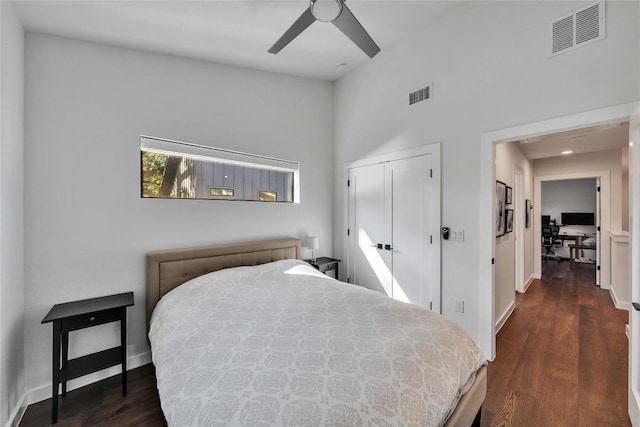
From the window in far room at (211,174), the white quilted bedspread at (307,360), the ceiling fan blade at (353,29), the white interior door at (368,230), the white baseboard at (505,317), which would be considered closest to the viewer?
the white quilted bedspread at (307,360)

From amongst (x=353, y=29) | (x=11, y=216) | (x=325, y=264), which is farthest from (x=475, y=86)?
(x=11, y=216)

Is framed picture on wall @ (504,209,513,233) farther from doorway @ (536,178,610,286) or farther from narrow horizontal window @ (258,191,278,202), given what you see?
doorway @ (536,178,610,286)

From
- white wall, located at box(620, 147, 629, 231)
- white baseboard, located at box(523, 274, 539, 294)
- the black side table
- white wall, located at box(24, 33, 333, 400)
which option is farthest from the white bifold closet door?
white wall, located at box(620, 147, 629, 231)

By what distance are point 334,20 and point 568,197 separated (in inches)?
381

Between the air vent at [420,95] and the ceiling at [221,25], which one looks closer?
the ceiling at [221,25]

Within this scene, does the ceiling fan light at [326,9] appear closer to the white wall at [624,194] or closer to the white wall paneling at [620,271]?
the white wall paneling at [620,271]

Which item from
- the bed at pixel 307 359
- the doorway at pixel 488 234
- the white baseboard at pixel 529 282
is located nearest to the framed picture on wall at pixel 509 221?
the doorway at pixel 488 234

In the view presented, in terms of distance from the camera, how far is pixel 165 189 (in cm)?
268

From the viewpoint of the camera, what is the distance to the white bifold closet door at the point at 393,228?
9.34 ft

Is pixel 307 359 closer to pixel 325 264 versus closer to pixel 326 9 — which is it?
pixel 326 9

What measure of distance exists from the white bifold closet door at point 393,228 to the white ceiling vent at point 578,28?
1.24 m

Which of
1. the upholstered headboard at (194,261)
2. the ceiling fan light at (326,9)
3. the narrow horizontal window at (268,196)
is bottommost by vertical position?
the upholstered headboard at (194,261)

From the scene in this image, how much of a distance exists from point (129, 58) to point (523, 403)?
4.48 meters

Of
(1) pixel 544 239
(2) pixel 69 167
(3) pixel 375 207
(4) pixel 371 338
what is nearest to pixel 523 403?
(4) pixel 371 338
